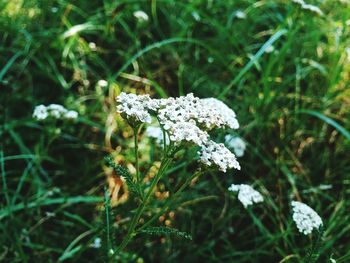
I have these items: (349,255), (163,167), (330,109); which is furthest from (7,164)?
(330,109)

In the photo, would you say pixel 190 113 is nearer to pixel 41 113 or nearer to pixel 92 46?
pixel 41 113

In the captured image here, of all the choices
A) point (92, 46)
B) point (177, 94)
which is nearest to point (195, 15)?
point (177, 94)

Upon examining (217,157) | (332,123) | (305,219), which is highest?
(217,157)

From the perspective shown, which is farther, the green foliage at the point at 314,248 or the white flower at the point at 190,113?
the green foliage at the point at 314,248

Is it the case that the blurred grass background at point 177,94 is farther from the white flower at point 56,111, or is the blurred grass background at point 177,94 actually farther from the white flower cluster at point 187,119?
the white flower cluster at point 187,119

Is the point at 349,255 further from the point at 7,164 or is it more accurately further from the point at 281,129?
the point at 7,164

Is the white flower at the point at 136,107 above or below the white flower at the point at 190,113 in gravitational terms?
below

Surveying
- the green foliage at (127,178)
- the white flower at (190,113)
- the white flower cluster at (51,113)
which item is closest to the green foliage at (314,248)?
the white flower at (190,113)
